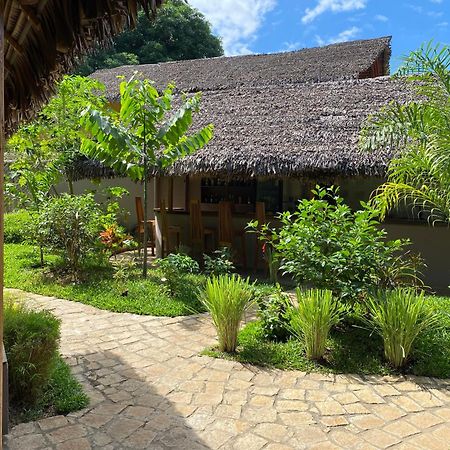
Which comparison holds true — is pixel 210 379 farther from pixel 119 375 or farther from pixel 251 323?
pixel 251 323

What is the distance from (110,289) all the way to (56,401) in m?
3.76

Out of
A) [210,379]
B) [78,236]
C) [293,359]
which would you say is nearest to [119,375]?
[210,379]

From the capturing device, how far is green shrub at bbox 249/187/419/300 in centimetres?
489

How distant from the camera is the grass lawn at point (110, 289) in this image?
21.2 ft

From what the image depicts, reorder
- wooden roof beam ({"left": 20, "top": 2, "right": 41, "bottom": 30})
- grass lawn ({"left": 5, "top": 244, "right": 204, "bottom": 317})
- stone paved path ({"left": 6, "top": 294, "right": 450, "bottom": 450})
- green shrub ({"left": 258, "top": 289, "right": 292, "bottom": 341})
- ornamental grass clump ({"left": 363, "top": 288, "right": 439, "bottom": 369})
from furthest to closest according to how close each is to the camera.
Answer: grass lawn ({"left": 5, "top": 244, "right": 204, "bottom": 317}) < green shrub ({"left": 258, "top": 289, "right": 292, "bottom": 341}) < ornamental grass clump ({"left": 363, "top": 288, "right": 439, "bottom": 369}) < stone paved path ({"left": 6, "top": 294, "right": 450, "bottom": 450}) < wooden roof beam ({"left": 20, "top": 2, "right": 41, "bottom": 30})

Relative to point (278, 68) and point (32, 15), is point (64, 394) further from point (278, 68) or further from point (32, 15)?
point (278, 68)

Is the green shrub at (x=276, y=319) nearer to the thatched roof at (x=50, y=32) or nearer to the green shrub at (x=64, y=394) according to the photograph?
the green shrub at (x=64, y=394)

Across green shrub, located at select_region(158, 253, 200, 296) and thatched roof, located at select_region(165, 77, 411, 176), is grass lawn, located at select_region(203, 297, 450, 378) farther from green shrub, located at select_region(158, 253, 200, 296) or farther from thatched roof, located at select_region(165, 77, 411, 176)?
thatched roof, located at select_region(165, 77, 411, 176)

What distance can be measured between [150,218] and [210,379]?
9118 mm

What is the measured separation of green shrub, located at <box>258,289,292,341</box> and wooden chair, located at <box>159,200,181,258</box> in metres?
5.00

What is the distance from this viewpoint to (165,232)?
32.6 feet

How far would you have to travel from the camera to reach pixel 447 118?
4.83 metres

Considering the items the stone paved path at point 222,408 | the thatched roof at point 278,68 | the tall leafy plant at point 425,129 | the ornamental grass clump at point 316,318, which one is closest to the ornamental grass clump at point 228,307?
the stone paved path at point 222,408

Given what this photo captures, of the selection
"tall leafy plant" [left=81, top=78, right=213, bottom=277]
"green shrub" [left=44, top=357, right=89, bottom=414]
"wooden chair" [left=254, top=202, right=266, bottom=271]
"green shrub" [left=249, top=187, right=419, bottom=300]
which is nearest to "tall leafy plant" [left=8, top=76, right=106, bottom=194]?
"tall leafy plant" [left=81, top=78, right=213, bottom=277]
